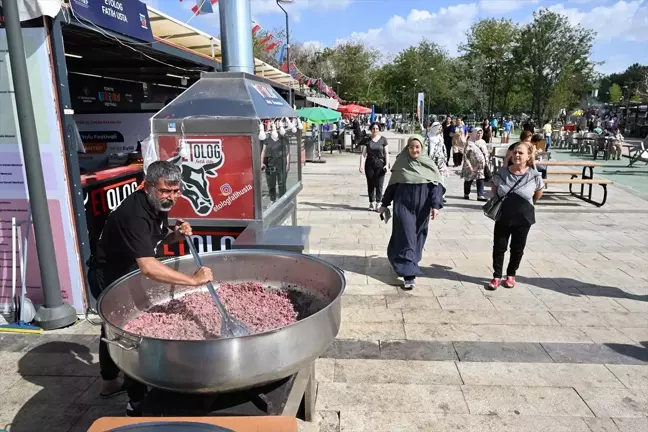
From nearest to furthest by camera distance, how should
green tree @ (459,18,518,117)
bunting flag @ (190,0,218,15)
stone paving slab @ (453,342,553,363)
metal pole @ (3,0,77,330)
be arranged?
metal pole @ (3,0,77,330) → stone paving slab @ (453,342,553,363) → bunting flag @ (190,0,218,15) → green tree @ (459,18,518,117)

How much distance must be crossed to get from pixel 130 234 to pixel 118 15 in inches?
114

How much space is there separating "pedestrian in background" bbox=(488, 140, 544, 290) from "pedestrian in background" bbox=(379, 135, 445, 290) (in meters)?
0.64

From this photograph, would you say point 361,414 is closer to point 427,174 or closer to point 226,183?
point 226,183

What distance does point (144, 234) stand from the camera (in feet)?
7.94

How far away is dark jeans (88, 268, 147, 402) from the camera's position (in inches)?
108

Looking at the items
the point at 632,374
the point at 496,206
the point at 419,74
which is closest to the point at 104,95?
the point at 496,206

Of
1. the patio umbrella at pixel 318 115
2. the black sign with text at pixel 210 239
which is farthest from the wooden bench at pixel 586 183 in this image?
the patio umbrella at pixel 318 115

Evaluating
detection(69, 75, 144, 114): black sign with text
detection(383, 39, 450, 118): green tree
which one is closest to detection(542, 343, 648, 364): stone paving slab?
detection(69, 75, 144, 114): black sign with text

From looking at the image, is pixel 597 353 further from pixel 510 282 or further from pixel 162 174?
pixel 162 174

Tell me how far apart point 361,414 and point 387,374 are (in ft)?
1.74

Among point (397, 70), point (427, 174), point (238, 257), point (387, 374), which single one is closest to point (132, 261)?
point (238, 257)

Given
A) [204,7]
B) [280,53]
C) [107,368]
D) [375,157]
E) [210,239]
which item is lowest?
[107,368]

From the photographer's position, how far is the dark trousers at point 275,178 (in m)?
4.81

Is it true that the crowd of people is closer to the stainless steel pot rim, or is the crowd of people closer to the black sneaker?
the stainless steel pot rim
